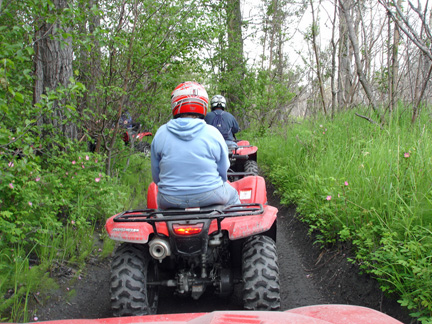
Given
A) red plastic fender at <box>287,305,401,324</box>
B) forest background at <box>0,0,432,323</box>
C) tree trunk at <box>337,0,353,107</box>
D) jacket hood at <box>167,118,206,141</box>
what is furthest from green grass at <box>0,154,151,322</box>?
tree trunk at <box>337,0,353,107</box>

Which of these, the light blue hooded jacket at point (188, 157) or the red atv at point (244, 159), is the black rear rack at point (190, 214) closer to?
the light blue hooded jacket at point (188, 157)

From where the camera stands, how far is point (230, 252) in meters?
3.19

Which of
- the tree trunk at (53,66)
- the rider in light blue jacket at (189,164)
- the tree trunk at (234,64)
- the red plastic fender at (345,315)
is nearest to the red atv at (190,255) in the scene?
the rider in light blue jacket at (189,164)

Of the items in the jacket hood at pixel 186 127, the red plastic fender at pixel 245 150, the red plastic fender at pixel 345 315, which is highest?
the jacket hood at pixel 186 127

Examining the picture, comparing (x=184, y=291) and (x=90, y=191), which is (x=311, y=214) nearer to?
(x=184, y=291)

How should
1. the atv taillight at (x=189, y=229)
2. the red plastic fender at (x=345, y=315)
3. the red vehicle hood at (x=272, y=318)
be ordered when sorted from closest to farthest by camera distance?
1. the red vehicle hood at (x=272, y=318)
2. the red plastic fender at (x=345, y=315)
3. the atv taillight at (x=189, y=229)

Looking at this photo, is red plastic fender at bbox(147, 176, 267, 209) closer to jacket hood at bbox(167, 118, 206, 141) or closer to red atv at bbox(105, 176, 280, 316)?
red atv at bbox(105, 176, 280, 316)

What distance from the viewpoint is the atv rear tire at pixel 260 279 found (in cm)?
264

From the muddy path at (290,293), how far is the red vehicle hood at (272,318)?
3.16ft

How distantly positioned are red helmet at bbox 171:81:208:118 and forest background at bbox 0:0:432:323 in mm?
838

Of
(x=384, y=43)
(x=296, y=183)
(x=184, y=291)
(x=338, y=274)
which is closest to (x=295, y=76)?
(x=384, y=43)

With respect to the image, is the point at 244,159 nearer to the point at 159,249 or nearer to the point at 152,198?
the point at 152,198

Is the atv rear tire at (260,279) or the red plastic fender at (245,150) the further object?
the red plastic fender at (245,150)

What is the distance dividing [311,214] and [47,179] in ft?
9.54
